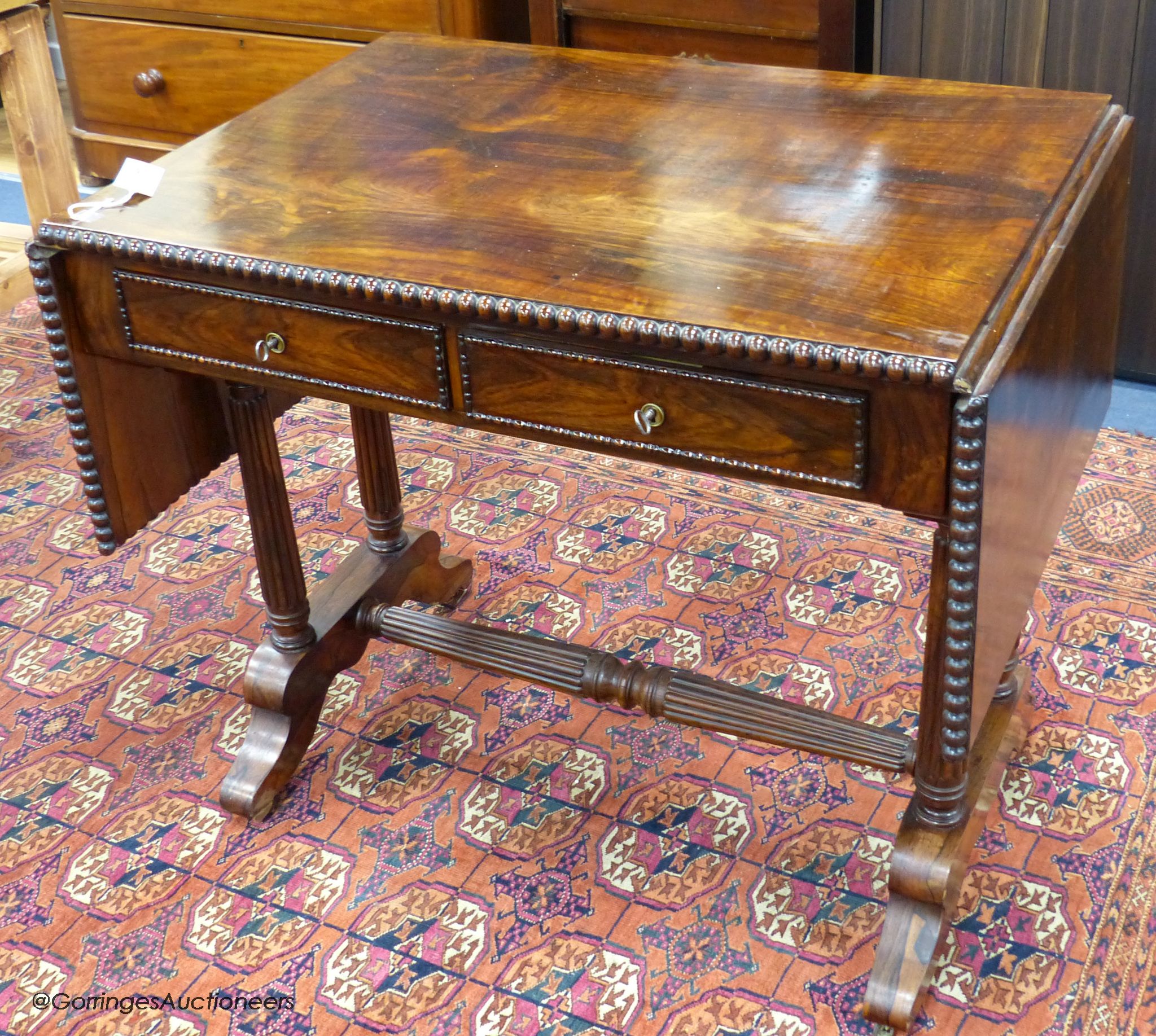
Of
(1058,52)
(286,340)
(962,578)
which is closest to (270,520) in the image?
(286,340)

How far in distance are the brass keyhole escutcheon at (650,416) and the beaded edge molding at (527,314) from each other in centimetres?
9

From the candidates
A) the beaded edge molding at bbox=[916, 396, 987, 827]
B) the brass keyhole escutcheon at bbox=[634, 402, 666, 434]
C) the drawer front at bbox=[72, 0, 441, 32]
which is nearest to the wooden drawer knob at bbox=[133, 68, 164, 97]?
the drawer front at bbox=[72, 0, 441, 32]

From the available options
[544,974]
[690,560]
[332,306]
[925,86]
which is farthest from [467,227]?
[690,560]

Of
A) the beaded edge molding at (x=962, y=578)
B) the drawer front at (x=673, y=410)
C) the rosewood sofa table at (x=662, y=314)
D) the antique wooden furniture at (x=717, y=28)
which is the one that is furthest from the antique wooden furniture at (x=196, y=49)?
the beaded edge molding at (x=962, y=578)

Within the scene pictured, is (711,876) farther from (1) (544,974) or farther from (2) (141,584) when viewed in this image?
(2) (141,584)

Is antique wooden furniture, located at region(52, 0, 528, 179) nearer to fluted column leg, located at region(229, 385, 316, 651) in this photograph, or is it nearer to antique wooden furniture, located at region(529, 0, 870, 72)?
antique wooden furniture, located at region(529, 0, 870, 72)

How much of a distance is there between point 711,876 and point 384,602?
703 mm

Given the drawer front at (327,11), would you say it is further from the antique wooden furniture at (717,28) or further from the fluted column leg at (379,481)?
the fluted column leg at (379,481)

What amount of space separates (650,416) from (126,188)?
769mm

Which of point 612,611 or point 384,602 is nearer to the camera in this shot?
point 384,602

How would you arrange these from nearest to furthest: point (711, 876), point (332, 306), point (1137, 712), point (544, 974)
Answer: point (332, 306), point (544, 974), point (711, 876), point (1137, 712)

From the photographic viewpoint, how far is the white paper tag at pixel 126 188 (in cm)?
172

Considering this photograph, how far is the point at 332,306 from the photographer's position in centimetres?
159

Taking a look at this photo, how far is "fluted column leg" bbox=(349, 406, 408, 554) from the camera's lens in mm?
2295
